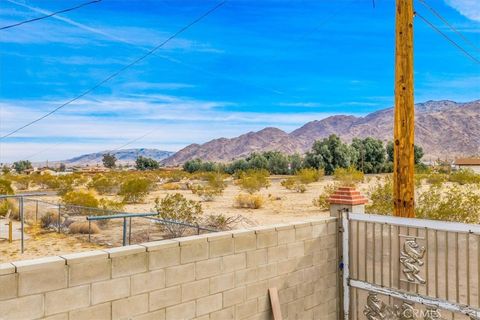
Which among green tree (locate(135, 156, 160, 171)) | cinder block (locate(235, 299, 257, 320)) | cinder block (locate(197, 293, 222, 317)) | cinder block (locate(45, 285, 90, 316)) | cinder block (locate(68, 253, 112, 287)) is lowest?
cinder block (locate(235, 299, 257, 320))

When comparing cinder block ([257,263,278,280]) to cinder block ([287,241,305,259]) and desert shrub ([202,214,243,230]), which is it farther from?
desert shrub ([202,214,243,230])

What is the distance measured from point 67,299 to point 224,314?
259cm

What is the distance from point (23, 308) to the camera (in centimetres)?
491

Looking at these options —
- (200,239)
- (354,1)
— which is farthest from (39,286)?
(354,1)

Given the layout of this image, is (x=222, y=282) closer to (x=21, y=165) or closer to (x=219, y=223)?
(x=219, y=223)

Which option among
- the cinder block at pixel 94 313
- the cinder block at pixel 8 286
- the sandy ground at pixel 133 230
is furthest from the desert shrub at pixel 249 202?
the cinder block at pixel 8 286

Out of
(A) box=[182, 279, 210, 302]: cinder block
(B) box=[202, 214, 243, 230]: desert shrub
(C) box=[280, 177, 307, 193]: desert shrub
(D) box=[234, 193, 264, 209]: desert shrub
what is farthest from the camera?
(C) box=[280, 177, 307, 193]: desert shrub

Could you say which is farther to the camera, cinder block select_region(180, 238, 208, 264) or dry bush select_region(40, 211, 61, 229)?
dry bush select_region(40, 211, 61, 229)

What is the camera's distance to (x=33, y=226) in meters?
21.6

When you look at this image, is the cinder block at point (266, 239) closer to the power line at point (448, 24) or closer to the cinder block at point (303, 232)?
the cinder block at point (303, 232)

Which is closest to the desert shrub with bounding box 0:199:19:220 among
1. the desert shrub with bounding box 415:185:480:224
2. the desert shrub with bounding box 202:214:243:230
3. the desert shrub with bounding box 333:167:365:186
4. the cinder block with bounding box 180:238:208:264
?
the desert shrub with bounding box 202:214:243:230

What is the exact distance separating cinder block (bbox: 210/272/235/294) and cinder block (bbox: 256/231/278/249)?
0.77 meters

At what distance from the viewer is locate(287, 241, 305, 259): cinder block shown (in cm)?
799

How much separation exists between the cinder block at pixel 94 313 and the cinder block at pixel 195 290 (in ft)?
3.85
